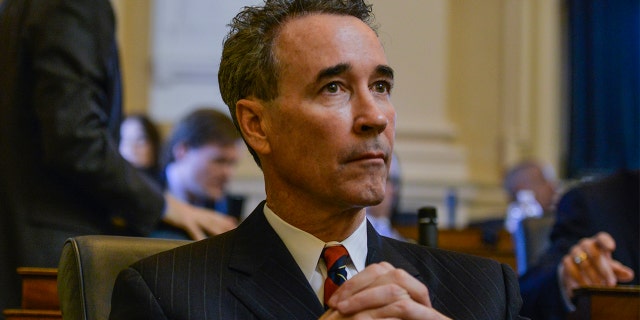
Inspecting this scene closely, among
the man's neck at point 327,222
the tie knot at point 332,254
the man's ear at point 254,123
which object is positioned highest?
the man's ear at point 254,123

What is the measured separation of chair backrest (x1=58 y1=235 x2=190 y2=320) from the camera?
254 cm

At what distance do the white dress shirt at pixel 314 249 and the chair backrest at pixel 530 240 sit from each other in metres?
2.47

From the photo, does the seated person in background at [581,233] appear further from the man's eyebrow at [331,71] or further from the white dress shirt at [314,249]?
the man's eyebrow at [331,71]

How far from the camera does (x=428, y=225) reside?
337cm

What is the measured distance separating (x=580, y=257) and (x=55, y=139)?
1755 millimetres

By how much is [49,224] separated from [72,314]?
83 centimetres

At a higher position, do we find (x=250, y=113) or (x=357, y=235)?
(x=250, y=113)

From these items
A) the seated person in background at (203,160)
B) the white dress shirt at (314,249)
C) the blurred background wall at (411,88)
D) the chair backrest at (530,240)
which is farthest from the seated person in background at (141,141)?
the white dress shirt at (314,249)

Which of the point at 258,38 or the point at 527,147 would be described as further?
the point at 527,147

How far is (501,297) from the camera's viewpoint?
2.49m

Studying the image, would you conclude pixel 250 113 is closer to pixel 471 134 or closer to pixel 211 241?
pixel 211 241

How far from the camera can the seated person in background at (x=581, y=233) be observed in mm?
4074

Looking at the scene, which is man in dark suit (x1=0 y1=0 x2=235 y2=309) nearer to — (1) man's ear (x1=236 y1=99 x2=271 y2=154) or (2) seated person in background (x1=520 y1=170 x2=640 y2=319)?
(1) man's ear (x1=236 y1=99 x2=271 y2=154)

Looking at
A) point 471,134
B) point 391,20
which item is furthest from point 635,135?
point 391,20
